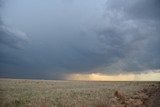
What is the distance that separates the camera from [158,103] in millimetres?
23922

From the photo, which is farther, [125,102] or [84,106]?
[125,102]

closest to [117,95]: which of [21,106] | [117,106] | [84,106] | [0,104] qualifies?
[117,106]

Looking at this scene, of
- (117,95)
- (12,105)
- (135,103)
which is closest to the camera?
(12,105)

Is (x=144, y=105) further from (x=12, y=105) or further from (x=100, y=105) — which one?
(x=12, y=105)

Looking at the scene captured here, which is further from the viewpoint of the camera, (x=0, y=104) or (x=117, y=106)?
(x=117, y=106)

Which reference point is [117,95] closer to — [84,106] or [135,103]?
[135,103]

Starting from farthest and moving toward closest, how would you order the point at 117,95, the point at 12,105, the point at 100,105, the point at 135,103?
the point at 117,95
the point at 135,103
the point at 12,105
the point at 100,105

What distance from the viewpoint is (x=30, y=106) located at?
2397 cm

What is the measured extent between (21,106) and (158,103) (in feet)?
37.2

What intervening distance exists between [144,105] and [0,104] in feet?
38.8

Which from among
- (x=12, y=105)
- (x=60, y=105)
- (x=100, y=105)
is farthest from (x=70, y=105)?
(x=12, y=105)

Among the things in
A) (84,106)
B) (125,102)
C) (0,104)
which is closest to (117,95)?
(125,102)

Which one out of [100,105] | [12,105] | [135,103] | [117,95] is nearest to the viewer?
[100,105]

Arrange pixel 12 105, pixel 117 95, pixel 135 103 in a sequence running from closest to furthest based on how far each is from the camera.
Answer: pixel 12 105 < pixel 135 103 < pixel 117 95
